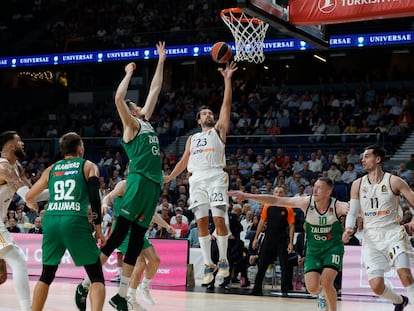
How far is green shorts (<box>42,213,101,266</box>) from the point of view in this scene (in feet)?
23.9

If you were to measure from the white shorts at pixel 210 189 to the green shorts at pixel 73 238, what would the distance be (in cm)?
292

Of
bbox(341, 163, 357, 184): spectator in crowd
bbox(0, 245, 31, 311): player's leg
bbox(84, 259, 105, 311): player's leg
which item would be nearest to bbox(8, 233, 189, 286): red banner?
bbox(341, 163, 357, 184): spectator in crowd

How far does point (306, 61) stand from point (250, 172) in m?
10.0

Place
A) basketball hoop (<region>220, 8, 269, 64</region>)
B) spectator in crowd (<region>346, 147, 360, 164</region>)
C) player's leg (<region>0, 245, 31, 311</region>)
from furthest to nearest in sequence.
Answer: spectator in crowd (<region>346, 147, 360, 164</region>), basketball hoop (<region>220, 8, 269, 64</region>), player's leg (<region>0, 245, 31, 311</region>)

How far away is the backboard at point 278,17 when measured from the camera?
9727 mm

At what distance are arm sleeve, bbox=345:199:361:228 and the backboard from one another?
2.70 metres

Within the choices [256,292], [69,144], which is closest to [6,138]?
[69,144]

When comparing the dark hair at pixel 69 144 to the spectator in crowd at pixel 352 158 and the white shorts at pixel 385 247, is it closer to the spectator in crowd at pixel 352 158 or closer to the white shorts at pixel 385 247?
the white shorts at pixel 385 247

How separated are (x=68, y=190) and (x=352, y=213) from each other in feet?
12.2

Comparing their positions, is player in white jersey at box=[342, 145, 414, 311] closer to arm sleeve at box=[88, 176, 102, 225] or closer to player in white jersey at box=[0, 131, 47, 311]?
arm sleeve at box=[88, 176, 102, 225]

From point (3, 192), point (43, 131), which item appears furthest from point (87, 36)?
point (3, 192)

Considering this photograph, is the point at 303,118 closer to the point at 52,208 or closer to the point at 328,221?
the point at 328,221

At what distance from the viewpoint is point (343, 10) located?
33.0 ft

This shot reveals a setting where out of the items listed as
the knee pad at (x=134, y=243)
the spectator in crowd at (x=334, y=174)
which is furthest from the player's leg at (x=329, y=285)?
the spectator in crowd at (x=334, y=174)
